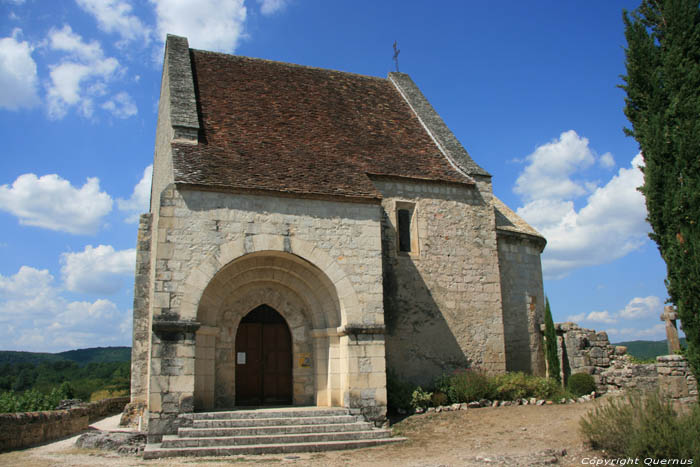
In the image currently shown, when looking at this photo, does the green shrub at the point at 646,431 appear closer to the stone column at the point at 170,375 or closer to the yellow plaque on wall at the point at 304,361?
the yellow plaque on wall at the point at 304,361

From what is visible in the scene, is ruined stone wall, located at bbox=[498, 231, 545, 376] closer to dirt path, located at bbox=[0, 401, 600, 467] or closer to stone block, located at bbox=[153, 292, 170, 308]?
dirt path, located at bbox=[0, 401, 600, 467]

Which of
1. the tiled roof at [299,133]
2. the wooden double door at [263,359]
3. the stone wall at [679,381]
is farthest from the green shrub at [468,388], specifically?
the tiled roof at [299,133]

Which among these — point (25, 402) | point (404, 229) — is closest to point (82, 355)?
point (25, 402)

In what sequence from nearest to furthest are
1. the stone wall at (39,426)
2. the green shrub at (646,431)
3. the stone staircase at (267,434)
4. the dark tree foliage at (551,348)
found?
the green shrub at (646,431) < the stone staircase at (267,434) < the stone wall at (39,426) < the dark tree foliage at (551,348)

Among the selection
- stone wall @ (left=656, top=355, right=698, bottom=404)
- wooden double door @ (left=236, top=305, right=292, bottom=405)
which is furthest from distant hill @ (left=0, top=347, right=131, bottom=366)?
stone wall @ (left=656, top=355, right=698, bottom=404)

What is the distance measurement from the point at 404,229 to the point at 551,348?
5172 millimetres

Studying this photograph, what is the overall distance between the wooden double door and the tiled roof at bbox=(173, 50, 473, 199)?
3036 mm

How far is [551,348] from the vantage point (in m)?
14.6

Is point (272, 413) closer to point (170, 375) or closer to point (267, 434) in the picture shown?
Result: point (267, 434)

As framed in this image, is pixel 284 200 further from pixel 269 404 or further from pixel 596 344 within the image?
pixel 596 344

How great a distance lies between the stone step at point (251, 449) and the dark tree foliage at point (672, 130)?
6.27 metres

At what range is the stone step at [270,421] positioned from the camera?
944cm

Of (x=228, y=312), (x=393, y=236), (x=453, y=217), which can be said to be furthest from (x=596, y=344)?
(x=228, y=312)

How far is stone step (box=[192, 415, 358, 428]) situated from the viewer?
372 inches
